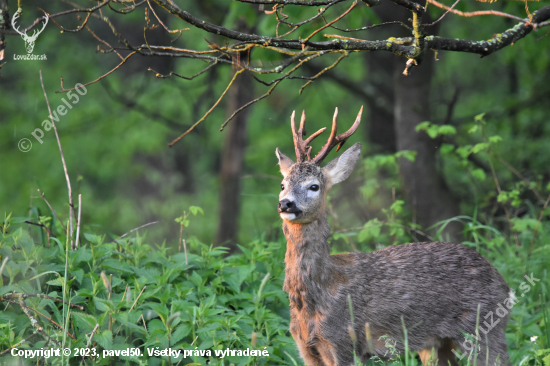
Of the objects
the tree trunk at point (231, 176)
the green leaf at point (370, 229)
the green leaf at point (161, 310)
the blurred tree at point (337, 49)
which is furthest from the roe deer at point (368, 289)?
the tree trunk at point (231, 176)

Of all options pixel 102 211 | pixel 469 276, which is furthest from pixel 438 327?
pixel 102 211

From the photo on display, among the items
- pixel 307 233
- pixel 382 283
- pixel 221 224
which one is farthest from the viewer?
pixel 221 224

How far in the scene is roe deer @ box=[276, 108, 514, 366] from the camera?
156 inches

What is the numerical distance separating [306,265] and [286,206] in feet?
1.57

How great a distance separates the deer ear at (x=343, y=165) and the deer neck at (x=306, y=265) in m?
0.51

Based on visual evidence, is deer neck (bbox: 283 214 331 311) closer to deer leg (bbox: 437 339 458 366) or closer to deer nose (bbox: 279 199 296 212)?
deer nose (bbox: 279 199 296 212)

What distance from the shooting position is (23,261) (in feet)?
13.8

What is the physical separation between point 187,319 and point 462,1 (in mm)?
5022

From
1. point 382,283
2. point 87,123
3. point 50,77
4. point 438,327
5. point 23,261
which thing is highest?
point 50,77

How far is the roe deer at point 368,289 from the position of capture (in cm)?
397

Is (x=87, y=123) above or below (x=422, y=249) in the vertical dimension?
above

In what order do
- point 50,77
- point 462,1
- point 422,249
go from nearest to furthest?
point 422,249 → point 462,1 → point 50,77

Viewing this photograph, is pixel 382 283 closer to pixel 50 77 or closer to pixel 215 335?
pixel 215 335

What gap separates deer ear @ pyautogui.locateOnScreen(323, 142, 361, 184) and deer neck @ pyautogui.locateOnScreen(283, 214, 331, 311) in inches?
20.2
